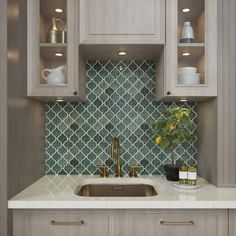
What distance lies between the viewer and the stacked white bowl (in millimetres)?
1921

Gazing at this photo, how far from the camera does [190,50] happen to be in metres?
1.92

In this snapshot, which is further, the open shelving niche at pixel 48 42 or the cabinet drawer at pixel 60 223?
the open shelving niche at pixel 48 42

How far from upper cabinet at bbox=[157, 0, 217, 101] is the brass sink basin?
74cm

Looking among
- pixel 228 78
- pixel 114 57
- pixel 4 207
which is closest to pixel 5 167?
pixel 4 207

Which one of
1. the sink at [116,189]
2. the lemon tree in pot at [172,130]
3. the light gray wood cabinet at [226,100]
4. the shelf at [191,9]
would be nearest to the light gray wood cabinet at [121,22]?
the shelf at [191,9]

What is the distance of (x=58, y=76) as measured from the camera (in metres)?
1.92

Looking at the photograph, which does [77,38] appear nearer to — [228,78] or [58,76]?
[58,76]

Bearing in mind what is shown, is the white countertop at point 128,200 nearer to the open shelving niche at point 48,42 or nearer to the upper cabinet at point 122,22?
the open shelving niche at point 48,42

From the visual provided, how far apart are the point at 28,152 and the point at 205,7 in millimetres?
1549

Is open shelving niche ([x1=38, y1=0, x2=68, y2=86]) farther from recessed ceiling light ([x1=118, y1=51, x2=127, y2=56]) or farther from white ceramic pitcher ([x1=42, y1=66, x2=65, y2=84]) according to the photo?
recessed ceiling light ([x1=118, y1=51, x2=127, y2=56])

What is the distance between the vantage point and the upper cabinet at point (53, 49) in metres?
1.89

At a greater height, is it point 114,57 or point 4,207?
point 114,57

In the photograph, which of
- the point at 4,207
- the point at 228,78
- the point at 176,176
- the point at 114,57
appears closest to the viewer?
the point at 4,207

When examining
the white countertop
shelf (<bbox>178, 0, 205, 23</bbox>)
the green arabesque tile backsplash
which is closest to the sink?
the green arabesque tile backsplash
